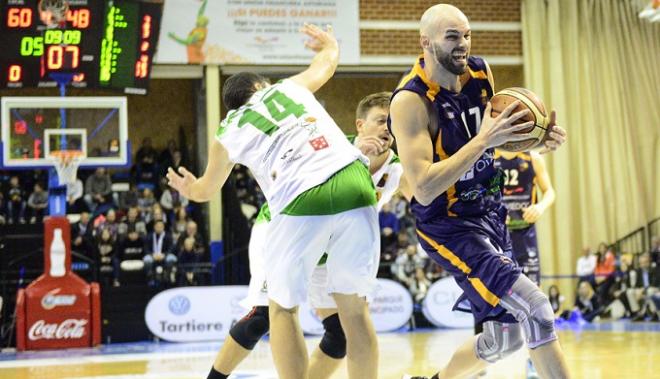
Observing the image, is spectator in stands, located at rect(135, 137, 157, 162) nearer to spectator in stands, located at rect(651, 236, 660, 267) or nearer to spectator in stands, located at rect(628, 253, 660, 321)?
spectator in stands, located at rect(628, 253, 660, 321)

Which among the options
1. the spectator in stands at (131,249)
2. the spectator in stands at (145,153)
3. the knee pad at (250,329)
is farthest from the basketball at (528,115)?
the spectator in stands at (145,153)

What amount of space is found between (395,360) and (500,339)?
170 inches

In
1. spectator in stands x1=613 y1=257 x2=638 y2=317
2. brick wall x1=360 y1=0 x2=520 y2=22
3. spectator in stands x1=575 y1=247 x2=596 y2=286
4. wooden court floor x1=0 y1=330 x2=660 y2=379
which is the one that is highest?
brick wall x1=360 y1=0 x2=520 y2=22

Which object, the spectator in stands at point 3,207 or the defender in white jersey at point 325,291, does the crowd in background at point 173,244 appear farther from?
the defender in white jersey at point 325,291

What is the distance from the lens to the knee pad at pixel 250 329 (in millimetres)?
5062

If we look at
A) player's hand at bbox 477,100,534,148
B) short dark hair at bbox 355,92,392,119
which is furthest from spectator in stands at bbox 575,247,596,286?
player's hand at bbox 477,100,534,148

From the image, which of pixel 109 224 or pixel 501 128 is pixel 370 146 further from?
pixel 109 224

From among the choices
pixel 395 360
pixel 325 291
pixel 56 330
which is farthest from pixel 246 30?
A: pixel 325 291

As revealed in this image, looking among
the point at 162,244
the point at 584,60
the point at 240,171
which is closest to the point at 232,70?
the point at 240,171

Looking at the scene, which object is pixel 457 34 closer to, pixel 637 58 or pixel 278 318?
pixel 278 318

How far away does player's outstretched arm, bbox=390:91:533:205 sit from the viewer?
151 inches

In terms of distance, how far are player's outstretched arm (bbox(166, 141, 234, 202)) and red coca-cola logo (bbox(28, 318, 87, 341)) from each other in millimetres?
7939

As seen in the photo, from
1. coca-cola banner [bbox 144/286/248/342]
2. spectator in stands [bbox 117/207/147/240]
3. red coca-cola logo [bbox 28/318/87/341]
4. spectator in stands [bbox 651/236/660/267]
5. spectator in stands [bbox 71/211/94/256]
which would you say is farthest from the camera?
spectator in stands [bbox 117/207/147/240]

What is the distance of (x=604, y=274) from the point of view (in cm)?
1529
